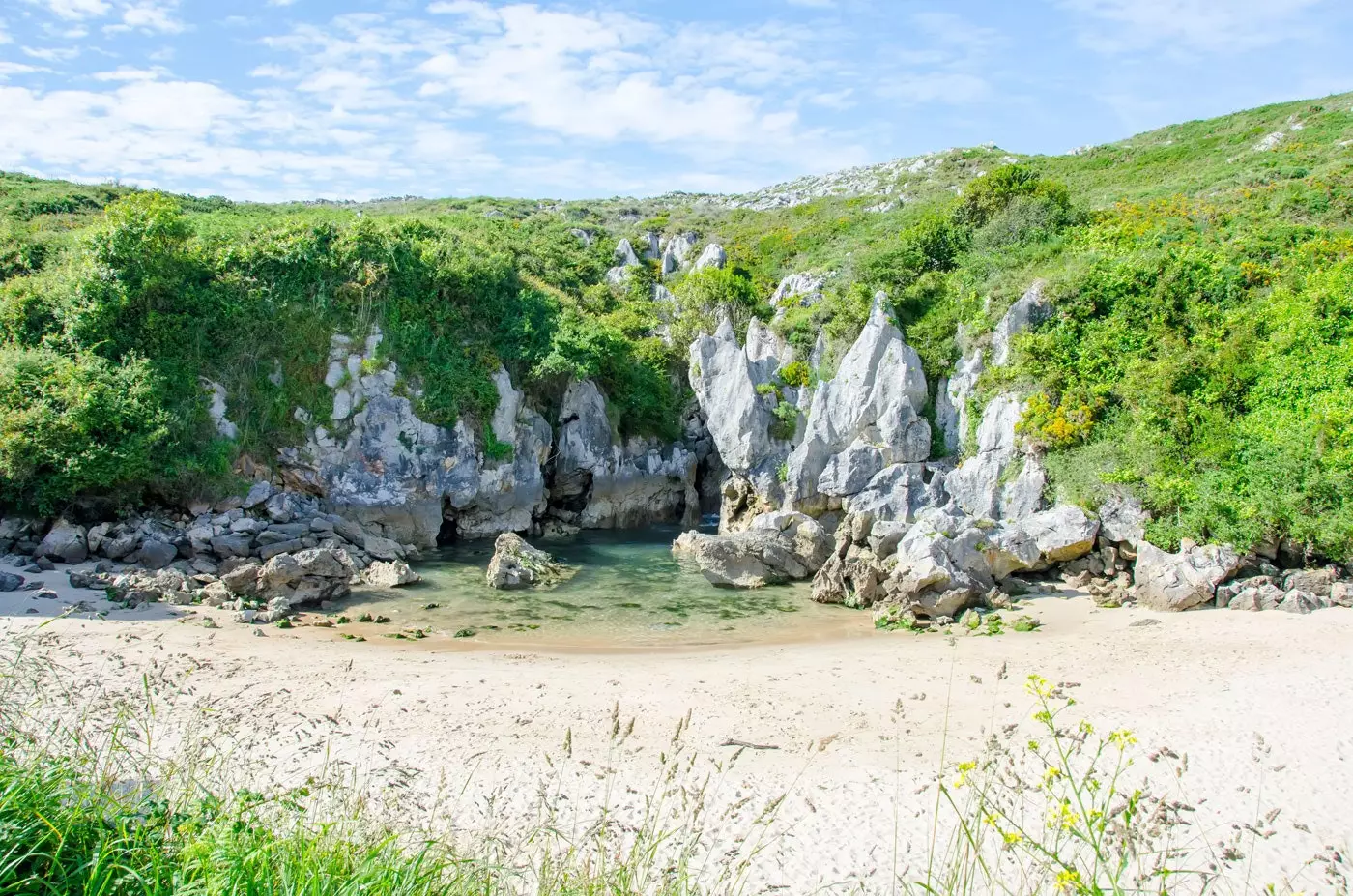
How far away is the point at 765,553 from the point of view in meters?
20.9

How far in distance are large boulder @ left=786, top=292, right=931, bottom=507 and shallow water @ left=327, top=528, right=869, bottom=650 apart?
210 inches

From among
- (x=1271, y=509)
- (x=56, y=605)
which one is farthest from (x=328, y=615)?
(x=1271, y=509)

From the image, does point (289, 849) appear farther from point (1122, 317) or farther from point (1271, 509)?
point (1122, 317)

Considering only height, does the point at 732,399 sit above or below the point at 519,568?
above

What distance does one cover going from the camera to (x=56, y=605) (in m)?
14.4

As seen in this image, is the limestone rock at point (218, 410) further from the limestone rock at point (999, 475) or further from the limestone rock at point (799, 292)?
the limestone rock at point (999, 475)

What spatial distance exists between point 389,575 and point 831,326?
17.4 m

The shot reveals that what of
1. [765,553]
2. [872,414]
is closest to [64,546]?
[765,553]

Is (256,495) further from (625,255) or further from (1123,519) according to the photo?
(625,255)

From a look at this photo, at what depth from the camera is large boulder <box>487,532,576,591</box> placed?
1983 centimetres

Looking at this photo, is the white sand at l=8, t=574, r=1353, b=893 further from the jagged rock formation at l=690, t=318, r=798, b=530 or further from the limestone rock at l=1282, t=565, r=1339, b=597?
the jagged rock formation at l=690, t=318, r=798, b=530

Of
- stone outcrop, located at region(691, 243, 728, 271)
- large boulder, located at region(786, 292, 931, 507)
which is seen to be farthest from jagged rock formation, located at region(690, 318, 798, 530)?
stone outcrop, located at region(691, 243, 728, 271)

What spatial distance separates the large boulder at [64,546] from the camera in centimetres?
1784

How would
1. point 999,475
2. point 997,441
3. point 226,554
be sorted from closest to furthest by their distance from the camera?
1. point 226,554
2. point 999,475
3. point 997,441
